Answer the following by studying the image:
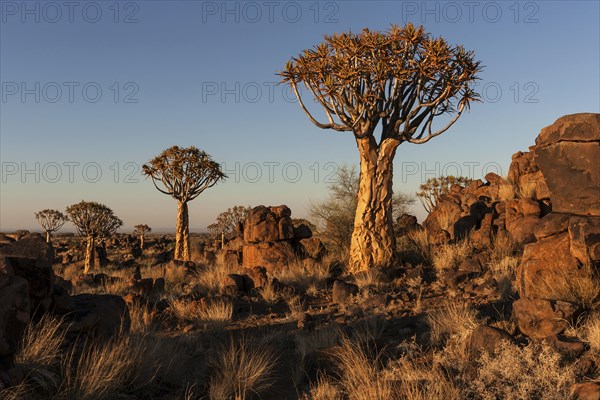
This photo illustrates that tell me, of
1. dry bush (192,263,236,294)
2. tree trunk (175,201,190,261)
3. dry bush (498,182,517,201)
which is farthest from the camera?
tree trunk (175,201,190,261)

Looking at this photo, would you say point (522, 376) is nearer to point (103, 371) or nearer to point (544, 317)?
point (544, 317)

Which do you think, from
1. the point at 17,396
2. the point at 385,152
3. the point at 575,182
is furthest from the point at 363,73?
the point at 17,396

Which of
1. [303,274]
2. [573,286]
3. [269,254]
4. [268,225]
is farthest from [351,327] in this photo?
[268,225]

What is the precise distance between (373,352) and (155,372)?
272cm

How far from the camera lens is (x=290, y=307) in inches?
371

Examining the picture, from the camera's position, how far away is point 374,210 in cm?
1262

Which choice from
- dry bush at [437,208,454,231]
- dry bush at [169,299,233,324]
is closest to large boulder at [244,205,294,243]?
dry bush at [437,208,454,231]

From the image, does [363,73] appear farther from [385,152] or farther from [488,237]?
[488,237]

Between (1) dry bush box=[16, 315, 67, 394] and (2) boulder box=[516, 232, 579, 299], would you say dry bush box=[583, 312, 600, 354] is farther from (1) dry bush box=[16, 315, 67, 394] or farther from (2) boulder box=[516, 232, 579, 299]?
(1) dry bush box=[16, 315, 67, 394]

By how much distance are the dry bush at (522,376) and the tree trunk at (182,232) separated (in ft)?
59.5

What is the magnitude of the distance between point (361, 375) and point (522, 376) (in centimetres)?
162

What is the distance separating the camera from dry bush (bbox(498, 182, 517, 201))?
15.7 meters

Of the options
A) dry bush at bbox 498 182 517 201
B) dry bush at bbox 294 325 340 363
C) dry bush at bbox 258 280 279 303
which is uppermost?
dry bush at bbox 498 182 517 201

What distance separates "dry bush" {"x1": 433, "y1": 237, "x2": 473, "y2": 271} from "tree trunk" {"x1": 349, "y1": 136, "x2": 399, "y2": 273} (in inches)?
46.0
